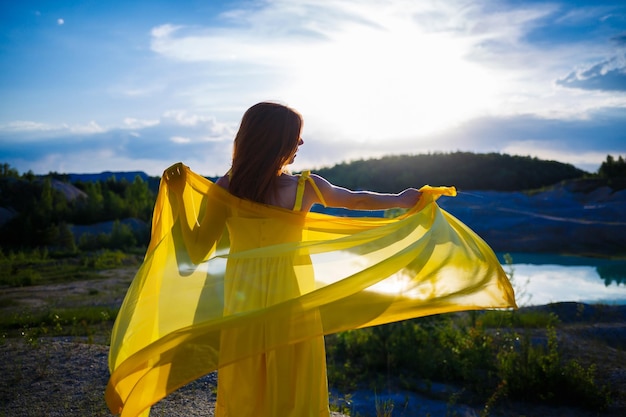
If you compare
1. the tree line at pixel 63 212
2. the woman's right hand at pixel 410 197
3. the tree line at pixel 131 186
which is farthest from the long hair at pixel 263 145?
the tree line at pixel 131 186

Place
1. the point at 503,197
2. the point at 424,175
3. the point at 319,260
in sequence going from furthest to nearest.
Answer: the point at 424,175, the point at 503,197, the point at 319,260

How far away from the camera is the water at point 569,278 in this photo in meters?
11.0

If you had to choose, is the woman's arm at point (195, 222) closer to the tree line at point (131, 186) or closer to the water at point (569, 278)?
the water at point (569, 278)

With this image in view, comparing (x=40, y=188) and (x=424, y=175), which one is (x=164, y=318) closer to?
(x=40, y=188)

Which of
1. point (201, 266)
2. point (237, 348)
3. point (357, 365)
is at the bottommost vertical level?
point (357, 365)

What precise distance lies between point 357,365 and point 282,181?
3.74 meters

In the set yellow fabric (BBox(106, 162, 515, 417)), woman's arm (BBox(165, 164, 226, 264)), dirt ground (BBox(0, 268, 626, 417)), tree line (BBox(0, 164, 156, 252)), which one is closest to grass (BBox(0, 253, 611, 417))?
dirt ground (BBox(0, 268, 626, 417))

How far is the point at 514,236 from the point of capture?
1494 cm

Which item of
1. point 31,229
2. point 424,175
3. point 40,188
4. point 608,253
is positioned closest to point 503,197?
point 608,253

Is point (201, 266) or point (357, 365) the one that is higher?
point (201, 266)

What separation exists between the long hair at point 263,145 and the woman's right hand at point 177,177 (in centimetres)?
47

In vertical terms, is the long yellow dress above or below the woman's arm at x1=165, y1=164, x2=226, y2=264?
below

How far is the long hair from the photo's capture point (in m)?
2.55

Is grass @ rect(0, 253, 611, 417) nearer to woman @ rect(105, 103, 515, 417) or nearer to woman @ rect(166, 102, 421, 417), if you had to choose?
woman @ rect(105, 103, 515, 417)
